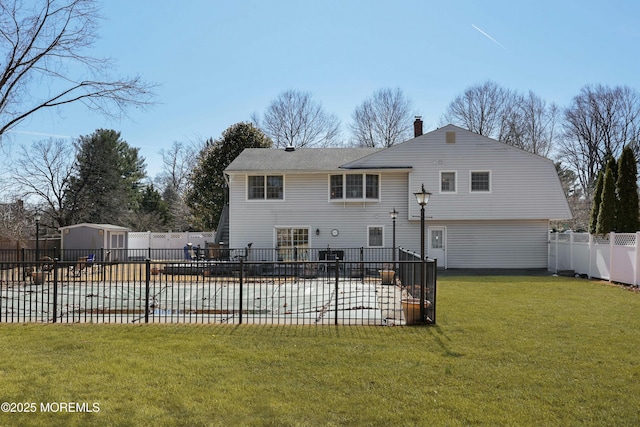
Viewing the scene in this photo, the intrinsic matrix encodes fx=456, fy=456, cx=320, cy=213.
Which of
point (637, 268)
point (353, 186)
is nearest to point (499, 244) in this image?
point (353, 186)

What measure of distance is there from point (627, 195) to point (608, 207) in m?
0.71

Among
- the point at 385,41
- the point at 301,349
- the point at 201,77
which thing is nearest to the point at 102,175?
the point at 201,77

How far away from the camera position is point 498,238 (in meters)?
21.2

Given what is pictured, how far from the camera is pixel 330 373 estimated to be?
17.0 feet

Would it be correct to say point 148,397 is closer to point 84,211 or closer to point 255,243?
point 255,243

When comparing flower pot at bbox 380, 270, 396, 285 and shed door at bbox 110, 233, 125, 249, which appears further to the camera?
shed door at bbox 110, 233, 125, 249

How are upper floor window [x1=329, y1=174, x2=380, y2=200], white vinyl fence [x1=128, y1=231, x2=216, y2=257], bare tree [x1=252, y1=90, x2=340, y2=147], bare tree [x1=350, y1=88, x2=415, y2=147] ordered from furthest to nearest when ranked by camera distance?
bare tree [x1=252, y1=90, x2=340, y2=147] → bare tree [x1=350, y1=88, x2=415, y2=147] → white vinyl fence [x1=128, y1=231, x2=216, y2=257] → upper floor window [x1=329, y1=174, x2=380, y2=200]

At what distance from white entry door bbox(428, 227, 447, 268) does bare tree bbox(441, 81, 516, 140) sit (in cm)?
2025

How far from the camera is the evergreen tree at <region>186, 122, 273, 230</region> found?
32.9m

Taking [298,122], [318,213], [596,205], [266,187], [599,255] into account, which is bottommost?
[599,255]

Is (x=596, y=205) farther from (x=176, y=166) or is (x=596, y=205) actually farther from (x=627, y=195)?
(x=176, y=166)

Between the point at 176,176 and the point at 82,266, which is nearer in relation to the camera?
the point at 82,266

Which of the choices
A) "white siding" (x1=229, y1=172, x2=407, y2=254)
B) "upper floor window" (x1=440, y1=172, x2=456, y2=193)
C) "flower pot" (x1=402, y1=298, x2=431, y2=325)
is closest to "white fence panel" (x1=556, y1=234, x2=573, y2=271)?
"upper floor window" (x1=440, y1=172, x2=456, y2=193)

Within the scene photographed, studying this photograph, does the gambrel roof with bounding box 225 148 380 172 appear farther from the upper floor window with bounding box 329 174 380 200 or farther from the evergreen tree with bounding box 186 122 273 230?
the evergreen tree with bounding box 186 122 273 230
